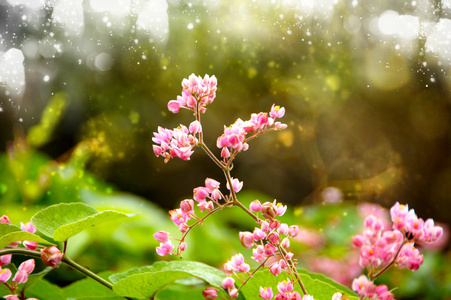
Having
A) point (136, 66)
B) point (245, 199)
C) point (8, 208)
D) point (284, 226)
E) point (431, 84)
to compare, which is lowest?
point (8, 208)

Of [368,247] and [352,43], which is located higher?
[352,43]

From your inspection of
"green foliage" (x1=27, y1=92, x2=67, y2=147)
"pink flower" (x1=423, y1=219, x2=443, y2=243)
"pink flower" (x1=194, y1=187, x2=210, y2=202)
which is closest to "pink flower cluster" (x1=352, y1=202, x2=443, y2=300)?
"pink flower" (x1=423, y1=219, x2=443, y2=243)

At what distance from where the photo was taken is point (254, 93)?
6.32ft

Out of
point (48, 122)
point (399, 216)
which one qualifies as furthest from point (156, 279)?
point (48, 122)

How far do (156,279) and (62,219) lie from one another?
0.08 metres

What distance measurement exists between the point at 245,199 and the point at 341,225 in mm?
314

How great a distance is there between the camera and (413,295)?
1.05 metres

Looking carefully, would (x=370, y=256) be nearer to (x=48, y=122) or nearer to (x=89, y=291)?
(x=89, y=291)

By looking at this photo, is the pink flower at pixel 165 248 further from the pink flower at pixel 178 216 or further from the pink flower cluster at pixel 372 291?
the pink flower cluster at pixel 372 291

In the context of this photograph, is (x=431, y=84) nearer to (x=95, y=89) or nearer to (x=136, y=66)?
(x=136, y=66)

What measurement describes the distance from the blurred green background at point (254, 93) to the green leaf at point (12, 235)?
1.51m

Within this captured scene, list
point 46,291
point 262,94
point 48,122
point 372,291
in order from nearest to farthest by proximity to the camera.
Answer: point 372,291 < point 46,291 < point 48,122 < point 262,94

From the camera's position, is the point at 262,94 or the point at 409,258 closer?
the point at 409,258

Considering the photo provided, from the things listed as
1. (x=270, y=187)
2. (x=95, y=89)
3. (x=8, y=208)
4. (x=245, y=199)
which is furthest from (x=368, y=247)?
(x=95, y=89)
